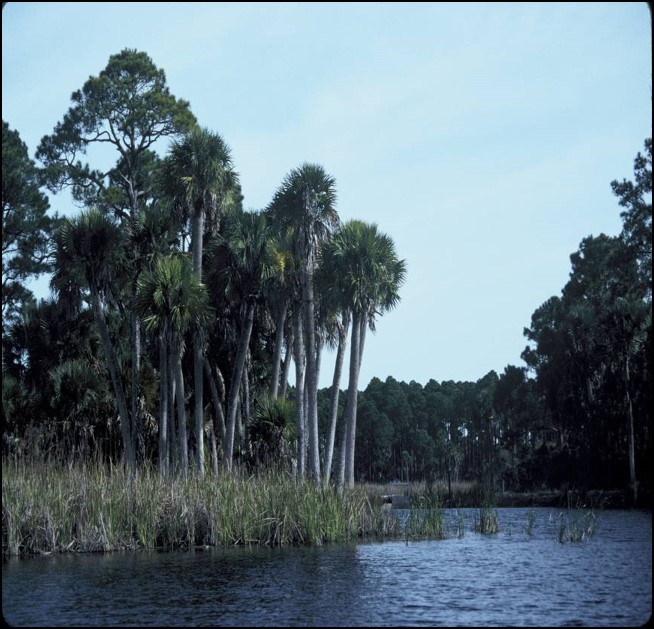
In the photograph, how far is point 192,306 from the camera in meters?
37.3

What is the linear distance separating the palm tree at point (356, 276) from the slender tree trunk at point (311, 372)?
1245mm

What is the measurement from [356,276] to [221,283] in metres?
6.34

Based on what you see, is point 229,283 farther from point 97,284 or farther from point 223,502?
point 223,502

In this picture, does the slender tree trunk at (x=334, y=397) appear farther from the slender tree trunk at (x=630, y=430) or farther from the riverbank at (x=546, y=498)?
the slender tree trunk at (x=630, y=430)

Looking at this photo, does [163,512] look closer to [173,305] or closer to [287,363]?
[173,305]

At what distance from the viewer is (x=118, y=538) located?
25203 mm

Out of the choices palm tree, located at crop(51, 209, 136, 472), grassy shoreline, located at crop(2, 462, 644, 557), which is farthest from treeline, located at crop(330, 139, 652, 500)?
palm tree, located at crop(51, 209, 136, 472)

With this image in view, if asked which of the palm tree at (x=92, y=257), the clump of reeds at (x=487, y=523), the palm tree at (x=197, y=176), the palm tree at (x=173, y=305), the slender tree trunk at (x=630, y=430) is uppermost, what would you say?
the palm tree at (x=197, y=176)

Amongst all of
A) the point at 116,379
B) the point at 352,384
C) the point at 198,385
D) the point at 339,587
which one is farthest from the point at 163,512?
the point at 352,384

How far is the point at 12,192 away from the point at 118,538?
99.8 feet

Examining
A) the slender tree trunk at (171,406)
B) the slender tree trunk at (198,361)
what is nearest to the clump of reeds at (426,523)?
the slender tree trunk at (198,361)

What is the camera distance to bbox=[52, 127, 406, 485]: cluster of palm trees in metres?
38.8

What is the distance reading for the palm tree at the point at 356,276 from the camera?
40469 millimetres

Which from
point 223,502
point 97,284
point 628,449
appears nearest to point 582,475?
point 628,449
